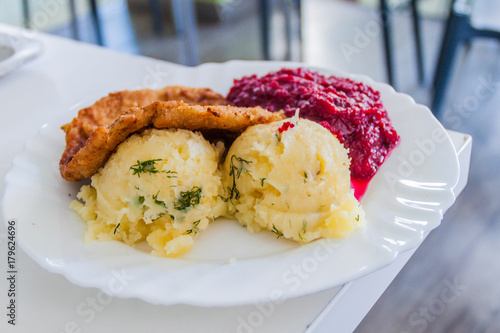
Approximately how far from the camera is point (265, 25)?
17.1 ft

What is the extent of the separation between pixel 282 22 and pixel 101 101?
5.33m

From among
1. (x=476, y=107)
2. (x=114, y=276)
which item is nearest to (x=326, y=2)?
(x=476, y=107)

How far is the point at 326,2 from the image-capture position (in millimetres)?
7184

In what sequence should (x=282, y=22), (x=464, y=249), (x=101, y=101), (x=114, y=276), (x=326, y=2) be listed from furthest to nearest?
(x=326, y=2), (x=282, y=22), (x=464, y=249), (x=101, y=101), (x=114, y=276)

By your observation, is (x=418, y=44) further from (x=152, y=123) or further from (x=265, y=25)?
(x=152, y=123)

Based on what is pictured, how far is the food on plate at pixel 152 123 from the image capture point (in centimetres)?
135

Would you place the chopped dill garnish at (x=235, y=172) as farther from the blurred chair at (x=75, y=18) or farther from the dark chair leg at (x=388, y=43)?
the blurred chair at (x=75, y=18)

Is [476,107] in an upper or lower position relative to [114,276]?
lower

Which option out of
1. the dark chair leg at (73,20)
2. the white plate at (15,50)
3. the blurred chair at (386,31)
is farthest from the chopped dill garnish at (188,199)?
the dark chair leg at (73,20)

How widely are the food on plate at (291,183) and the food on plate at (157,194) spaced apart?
0.29ft

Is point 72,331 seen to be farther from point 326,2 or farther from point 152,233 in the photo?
point 326,2

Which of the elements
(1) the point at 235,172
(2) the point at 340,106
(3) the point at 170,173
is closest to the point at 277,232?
(1) the point at 235,172

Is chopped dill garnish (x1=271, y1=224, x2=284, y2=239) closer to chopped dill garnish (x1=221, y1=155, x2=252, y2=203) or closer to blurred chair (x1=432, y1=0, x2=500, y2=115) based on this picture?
chopped dill garnish (x1=221, y1=155, x2=252, y2=203)

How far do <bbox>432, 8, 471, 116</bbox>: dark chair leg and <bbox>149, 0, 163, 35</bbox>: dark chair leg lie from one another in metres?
4.03
